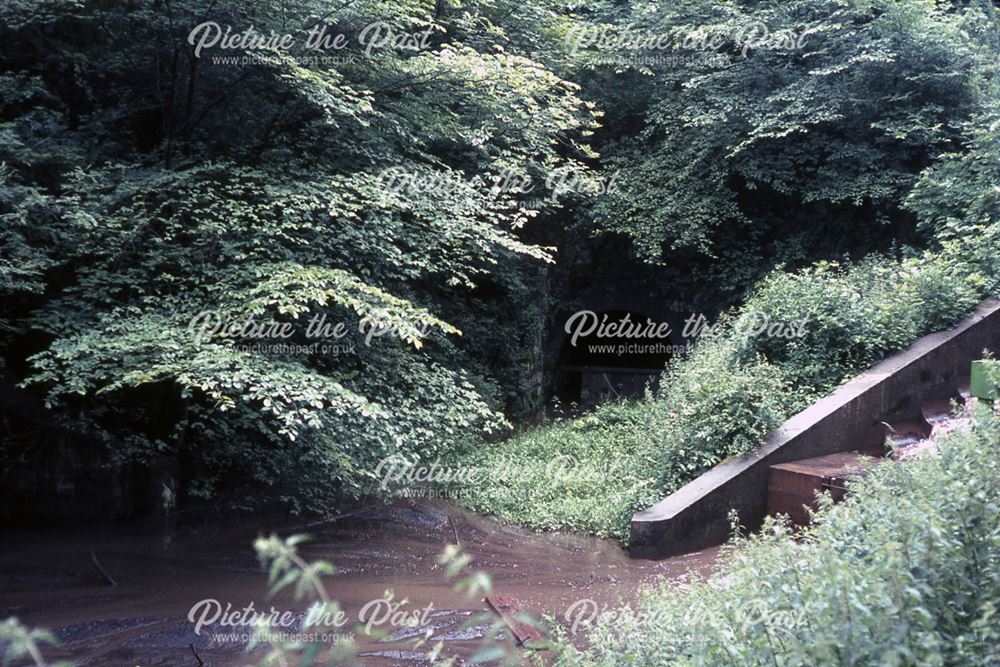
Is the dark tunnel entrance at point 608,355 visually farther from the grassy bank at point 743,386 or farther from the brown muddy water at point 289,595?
the brown muddy water at point 289,595

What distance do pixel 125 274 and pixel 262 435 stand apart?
2586 mm

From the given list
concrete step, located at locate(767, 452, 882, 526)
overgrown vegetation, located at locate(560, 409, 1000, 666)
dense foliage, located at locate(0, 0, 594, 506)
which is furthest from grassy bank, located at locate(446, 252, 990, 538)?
overgrown vegetation, located at locate(560, 409, 1000, 666)

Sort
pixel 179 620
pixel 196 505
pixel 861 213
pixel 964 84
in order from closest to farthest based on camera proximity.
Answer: pixel 179 620, pixel 196 505, pixel 964 84, pixel 861 213

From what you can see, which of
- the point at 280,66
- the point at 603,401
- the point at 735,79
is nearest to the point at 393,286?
the point at 280,66

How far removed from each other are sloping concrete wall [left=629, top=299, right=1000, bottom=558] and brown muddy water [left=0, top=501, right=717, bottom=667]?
34cm

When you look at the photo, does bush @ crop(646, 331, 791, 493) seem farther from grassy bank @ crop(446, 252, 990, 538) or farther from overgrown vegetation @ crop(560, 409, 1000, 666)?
overgrown vegetation @ crop(560, 409, 1000, 666)

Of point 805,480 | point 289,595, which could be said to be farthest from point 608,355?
point 289,595

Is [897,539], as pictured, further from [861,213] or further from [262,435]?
[861,213]

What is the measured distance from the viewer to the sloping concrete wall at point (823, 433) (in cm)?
710

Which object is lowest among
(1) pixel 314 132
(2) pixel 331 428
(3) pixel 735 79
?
(2) pixel 331 428

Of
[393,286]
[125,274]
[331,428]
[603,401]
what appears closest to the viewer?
[125,274]

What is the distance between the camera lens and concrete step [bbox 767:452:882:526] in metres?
6.85

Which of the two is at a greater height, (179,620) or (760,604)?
(760,604)

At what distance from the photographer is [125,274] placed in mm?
7023
